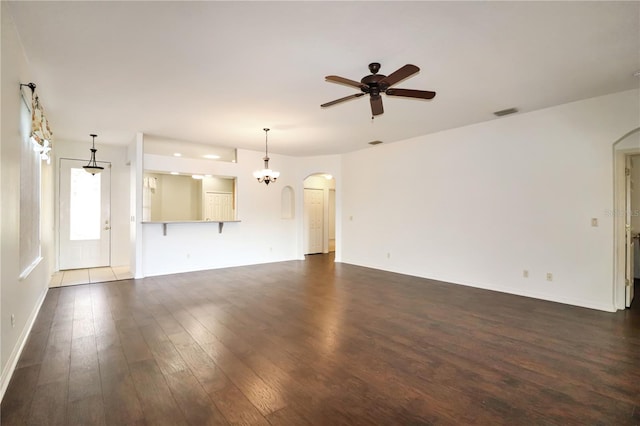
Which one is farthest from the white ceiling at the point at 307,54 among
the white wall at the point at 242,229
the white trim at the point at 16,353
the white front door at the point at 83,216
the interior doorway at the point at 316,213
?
the interior doorway at the point at 316,213

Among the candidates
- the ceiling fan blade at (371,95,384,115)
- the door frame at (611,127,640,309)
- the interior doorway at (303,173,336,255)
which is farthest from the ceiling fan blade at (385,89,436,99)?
the interior doorway at (303,173,336,255)

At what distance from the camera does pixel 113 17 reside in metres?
2.44

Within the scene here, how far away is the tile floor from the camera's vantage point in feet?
19.0

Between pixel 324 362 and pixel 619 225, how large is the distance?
4333 mm

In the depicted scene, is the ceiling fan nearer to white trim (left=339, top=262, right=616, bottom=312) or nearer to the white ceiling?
the white ceiling

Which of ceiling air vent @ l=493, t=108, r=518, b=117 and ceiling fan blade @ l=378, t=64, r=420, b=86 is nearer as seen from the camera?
ceiling fan blade @ l=378, t=64, r=420, b=86

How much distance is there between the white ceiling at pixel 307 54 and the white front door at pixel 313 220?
16.9ft

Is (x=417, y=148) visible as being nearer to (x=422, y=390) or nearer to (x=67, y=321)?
(x=422, y=390)

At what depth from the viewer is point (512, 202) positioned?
4988 mm

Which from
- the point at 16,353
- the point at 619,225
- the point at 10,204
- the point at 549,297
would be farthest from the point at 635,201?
the point at 16,353

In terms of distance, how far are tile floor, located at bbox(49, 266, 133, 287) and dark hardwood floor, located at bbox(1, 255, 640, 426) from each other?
133 centimetres

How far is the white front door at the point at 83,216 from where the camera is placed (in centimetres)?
670

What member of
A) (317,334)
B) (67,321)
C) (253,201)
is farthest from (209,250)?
(317,334)

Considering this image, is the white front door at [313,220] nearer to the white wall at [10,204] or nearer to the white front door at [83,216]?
the white front door at [83,216]
